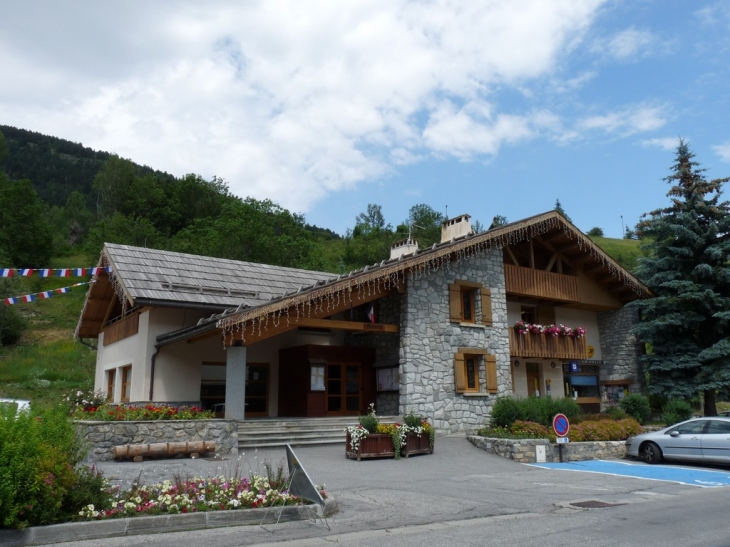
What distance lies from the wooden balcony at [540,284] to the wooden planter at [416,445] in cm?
776

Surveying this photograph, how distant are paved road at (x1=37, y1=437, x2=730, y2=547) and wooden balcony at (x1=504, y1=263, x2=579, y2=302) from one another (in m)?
8.38

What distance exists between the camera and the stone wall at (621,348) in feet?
78.0

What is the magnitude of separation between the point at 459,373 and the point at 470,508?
9.97 metres

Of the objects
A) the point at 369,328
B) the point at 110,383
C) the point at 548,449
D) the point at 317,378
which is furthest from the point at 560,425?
the point at 110,383

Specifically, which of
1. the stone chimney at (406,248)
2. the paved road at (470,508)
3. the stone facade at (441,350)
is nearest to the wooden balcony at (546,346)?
the stone facade at (441,350)

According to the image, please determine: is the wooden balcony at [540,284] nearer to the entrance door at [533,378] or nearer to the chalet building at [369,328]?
the chalet building at [369,328]

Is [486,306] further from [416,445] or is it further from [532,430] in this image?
[416,445]

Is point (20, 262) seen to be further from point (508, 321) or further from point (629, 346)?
point (629, 346)

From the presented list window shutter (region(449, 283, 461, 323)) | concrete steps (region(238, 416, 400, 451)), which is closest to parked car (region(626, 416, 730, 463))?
window shutter (region(449, 283, 461, 323))

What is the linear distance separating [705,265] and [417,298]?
1069cm

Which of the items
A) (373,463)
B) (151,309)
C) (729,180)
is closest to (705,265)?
(729,180)

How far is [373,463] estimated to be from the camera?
13.1 metres

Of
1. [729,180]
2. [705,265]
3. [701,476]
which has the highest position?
[729,180]

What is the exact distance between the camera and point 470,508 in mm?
8469
